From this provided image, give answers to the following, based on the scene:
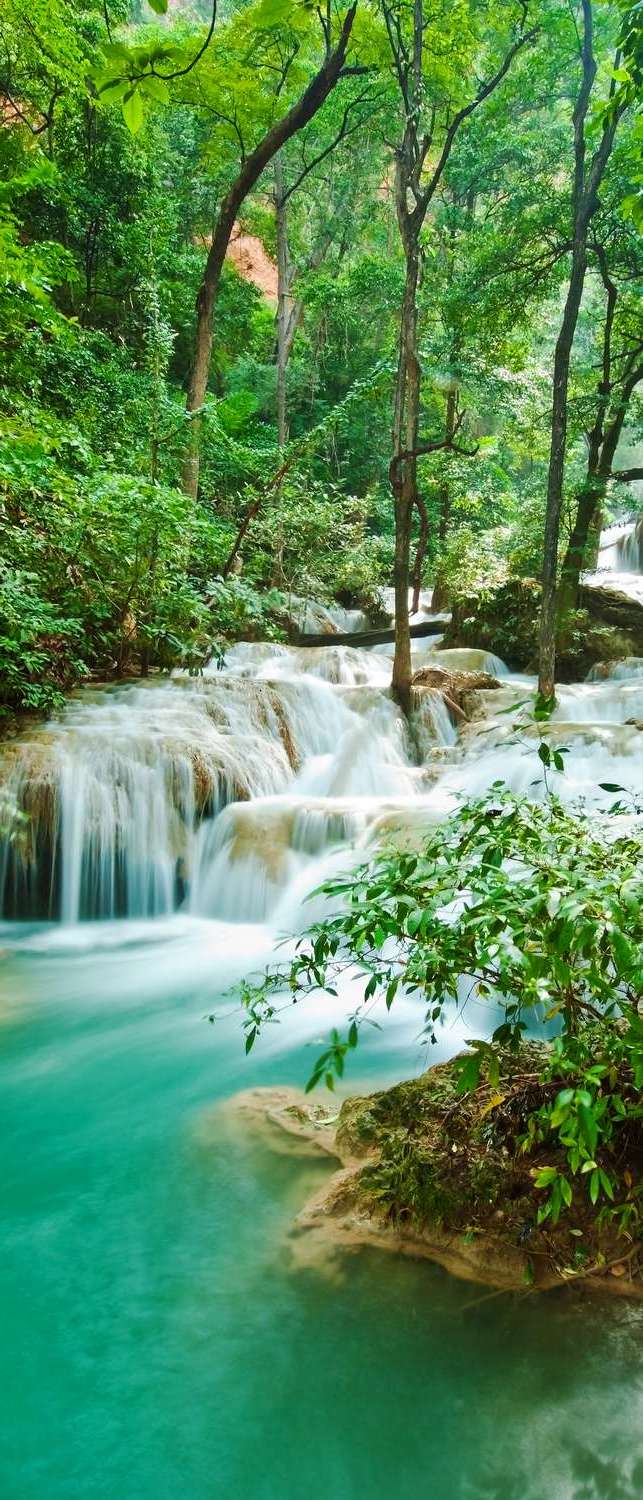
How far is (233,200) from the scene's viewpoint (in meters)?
11.7

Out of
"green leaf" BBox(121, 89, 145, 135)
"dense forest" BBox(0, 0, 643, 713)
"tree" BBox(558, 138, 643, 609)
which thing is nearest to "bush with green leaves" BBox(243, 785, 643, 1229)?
"green leaf" BBox(121, 89, 145, 135)

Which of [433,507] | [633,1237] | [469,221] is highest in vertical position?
[469,221]

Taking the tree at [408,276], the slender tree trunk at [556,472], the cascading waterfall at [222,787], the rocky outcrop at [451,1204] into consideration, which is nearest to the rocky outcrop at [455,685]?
the cascading waterfall at [222,787]

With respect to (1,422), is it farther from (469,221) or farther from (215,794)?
(469,221)

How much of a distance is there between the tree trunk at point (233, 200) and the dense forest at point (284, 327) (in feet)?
0.13

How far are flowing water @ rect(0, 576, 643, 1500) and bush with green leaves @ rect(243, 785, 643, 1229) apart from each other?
0.44m

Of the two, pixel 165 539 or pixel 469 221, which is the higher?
pixel 469 221

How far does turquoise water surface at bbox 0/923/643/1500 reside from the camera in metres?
1.89

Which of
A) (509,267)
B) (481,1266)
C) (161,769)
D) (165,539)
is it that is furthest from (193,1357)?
(509,267)

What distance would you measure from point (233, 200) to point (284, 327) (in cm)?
757

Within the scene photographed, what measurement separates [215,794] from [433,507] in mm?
15236

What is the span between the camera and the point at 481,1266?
238cm

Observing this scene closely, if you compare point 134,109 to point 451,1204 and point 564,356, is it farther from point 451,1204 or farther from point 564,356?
point 564,356

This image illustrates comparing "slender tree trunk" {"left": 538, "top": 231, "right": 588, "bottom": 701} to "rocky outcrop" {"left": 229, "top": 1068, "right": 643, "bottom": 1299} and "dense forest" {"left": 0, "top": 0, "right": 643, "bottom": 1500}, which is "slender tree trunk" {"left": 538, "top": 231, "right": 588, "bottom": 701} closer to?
"dense forest" {"left": 0, "top": 0, "right": 643, "bottom": 1500}
